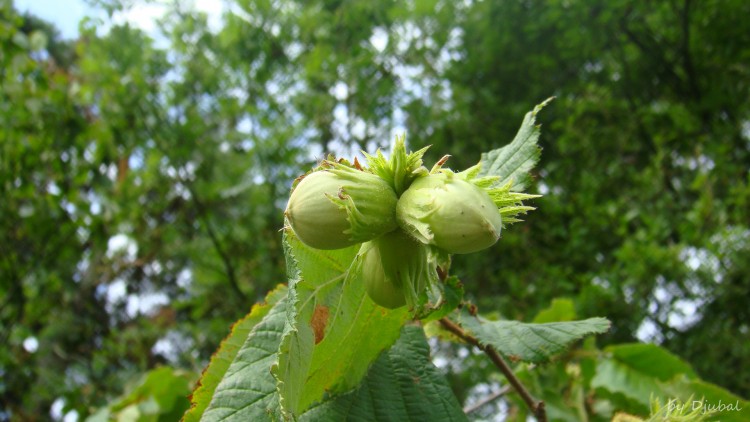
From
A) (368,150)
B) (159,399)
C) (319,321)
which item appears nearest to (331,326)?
(319,321)

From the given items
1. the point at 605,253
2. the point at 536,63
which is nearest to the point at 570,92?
the point at 536,63

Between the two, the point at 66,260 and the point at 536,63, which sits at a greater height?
the point at 536,63

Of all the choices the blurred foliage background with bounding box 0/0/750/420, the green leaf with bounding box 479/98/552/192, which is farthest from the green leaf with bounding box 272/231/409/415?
the blurred foliage background with bounding box 0/0/750/420

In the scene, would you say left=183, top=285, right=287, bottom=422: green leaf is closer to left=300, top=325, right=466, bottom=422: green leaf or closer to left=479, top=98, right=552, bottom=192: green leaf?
left=300, top=325, right=466, bottom=422: green leaf

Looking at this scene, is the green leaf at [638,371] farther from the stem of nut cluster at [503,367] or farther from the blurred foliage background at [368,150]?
the blurred foliage background at [368,150]

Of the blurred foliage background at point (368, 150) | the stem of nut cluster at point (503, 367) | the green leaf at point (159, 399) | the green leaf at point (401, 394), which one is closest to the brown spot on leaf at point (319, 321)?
the green leaf at point (401, 394)

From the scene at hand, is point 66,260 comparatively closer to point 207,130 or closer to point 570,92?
point 207,130
